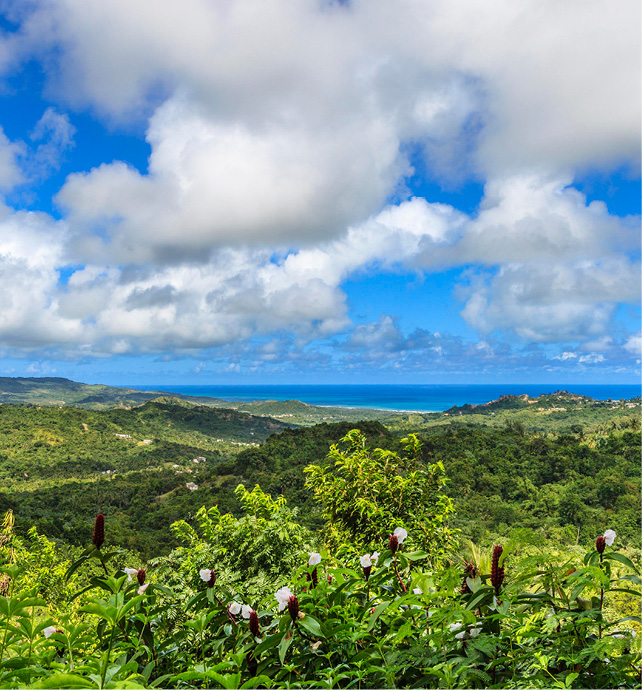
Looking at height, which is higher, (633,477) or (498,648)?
(498,648)

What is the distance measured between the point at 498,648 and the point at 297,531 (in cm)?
434

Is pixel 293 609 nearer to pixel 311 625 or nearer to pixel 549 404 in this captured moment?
pixel 311 625

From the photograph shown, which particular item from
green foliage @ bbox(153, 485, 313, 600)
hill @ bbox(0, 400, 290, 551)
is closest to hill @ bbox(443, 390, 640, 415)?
hill @ bbox(0, 400, 290, 551)

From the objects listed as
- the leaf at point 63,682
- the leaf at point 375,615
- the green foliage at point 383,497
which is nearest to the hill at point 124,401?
the green foliage at point 383,497

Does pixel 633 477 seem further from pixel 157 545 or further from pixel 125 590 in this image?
pixel 125 590

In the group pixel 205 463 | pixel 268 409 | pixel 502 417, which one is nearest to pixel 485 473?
pixel 502 417

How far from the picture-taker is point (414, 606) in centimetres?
138

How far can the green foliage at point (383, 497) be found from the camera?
16.1 feet

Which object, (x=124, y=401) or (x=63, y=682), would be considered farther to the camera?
(x=124, y=401)

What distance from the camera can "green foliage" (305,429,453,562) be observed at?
4.90 metres

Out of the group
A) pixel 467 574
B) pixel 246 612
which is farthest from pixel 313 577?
pixel 467 574

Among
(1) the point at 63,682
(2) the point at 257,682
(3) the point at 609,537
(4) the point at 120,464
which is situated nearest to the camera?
(1) the point at 63,682

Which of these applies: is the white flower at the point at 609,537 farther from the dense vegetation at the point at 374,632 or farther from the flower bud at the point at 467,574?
the flower bud at the point at 467,574

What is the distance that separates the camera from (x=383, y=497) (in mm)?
5195
